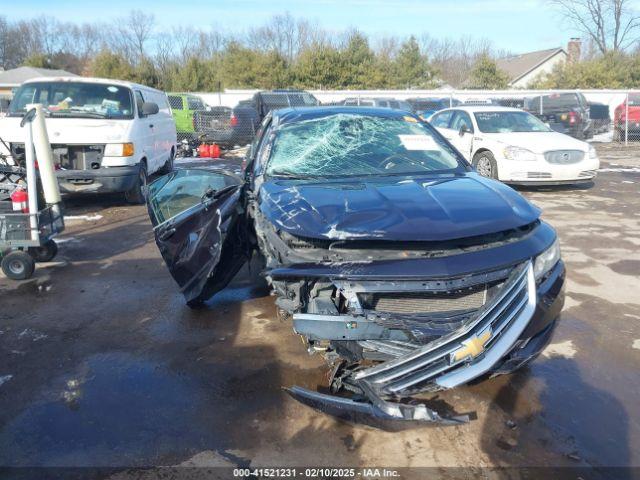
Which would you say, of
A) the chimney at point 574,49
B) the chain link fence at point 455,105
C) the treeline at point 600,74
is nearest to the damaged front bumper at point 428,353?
the chain link fence at point 455,105

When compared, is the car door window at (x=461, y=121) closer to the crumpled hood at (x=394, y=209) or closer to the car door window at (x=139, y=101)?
the car door window at (x=139, y=101)

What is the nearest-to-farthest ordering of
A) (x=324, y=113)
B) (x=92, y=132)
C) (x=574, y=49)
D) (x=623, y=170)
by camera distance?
(x=324, y=113), (x=92, y=132), (x=623, y=170), (x=574, y=49)

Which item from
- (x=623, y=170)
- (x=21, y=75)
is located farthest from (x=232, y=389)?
(x=21, y=75)

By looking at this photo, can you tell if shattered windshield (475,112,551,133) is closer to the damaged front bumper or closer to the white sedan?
the white sedan

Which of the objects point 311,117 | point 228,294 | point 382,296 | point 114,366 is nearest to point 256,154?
point 311,117

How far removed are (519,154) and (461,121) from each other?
2002 mm

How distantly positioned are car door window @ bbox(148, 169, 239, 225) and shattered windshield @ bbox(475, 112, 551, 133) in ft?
24.1

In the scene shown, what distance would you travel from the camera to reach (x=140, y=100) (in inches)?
365

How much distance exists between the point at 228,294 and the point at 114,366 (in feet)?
5.00

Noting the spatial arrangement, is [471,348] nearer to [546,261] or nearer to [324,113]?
[546,261]

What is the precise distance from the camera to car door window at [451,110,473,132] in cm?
1090

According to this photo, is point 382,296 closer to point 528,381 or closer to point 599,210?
point 528,381

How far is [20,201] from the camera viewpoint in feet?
18.0

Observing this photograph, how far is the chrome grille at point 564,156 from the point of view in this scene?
31.6ft
